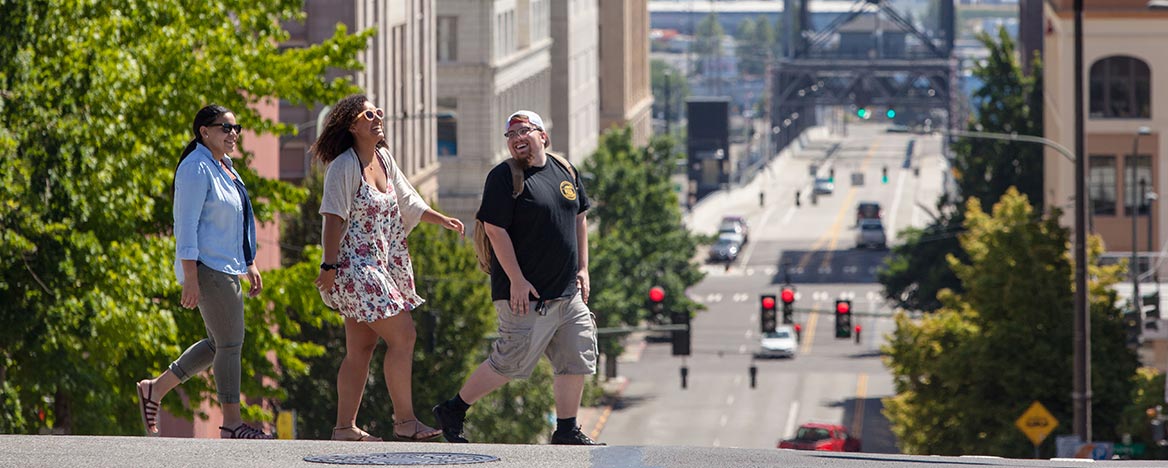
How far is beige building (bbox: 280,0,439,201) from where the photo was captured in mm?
63781

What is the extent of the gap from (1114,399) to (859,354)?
51.8 metres

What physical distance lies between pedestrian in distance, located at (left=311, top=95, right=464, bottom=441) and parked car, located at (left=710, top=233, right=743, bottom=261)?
11068 cm

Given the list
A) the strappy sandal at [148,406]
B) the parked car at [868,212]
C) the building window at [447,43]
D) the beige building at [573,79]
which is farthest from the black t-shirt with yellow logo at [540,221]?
the parked car at [868,212]

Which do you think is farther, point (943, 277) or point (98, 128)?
point (943, 277)

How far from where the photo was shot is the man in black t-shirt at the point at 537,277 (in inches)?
541

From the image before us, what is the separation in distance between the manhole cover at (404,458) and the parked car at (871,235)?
376 feet

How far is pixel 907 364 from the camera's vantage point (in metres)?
47.1

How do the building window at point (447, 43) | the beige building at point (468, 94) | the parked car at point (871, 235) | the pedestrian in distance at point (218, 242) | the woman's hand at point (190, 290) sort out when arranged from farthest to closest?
the parked car at point (871, 235), the building window at point (447, 43), the beige building at point (468, 94), the pedestrian in distance at point (218, 242), the woman's hand at point (190, 290)

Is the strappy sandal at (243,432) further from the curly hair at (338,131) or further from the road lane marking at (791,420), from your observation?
the road lane marking at (791,420)

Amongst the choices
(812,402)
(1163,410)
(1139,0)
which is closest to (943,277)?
(812,402)

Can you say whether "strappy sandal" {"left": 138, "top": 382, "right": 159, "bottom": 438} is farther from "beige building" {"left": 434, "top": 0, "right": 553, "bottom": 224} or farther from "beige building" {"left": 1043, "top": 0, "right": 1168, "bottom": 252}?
"beige building" {"left": 434, "top": 0, "right": 553, "bottom": 224}

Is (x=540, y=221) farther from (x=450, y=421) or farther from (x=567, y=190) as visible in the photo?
(x=450, y=421)

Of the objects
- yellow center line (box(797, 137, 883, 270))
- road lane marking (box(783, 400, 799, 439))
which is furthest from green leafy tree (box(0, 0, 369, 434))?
yellow center line (box(797, 137, 883, 270))

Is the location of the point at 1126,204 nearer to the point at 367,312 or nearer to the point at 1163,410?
the point at 1163,410
